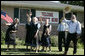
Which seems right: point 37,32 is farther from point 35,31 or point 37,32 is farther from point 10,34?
point 10,34

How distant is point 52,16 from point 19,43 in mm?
4131

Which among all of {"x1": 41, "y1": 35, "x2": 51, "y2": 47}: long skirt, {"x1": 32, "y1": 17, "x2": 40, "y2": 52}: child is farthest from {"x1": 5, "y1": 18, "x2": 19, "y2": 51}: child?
{"x1": 41, "y1": 35, "x2": 51, "y2": 47}: long skirt

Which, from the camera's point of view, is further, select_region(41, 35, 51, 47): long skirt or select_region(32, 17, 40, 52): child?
select_region(41, 35, 51, 47): long skirt

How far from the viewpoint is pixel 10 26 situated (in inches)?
411

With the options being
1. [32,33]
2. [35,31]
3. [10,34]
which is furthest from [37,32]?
[10,34]

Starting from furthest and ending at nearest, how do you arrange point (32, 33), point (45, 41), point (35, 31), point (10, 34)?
1. point (45, 41)
2. point (10, 34)
3. point (32, 33)
4. point (35, 31)

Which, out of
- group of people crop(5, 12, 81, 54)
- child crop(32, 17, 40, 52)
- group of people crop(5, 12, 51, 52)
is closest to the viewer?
group of people crop(5, 12, 81, 54)

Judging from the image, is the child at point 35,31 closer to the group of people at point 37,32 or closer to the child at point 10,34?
the group of people at point 37,32

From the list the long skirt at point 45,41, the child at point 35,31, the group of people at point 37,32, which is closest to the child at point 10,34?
the group of people at point 37,32

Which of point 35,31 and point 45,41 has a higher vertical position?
point 35,31

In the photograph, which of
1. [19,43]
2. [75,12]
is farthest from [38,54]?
[75,12]

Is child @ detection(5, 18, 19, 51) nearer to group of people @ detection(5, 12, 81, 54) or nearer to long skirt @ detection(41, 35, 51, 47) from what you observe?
group of people @ detection(5, 12, 81, 54)

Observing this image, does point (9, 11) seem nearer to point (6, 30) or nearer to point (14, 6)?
point (14, 6)

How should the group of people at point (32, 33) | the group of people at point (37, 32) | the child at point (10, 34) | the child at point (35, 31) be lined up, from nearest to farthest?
the group of people at point (37, 32) → the child at point (35, 31) → the group of people at point (32, 33) → the child at point (10, 34)
